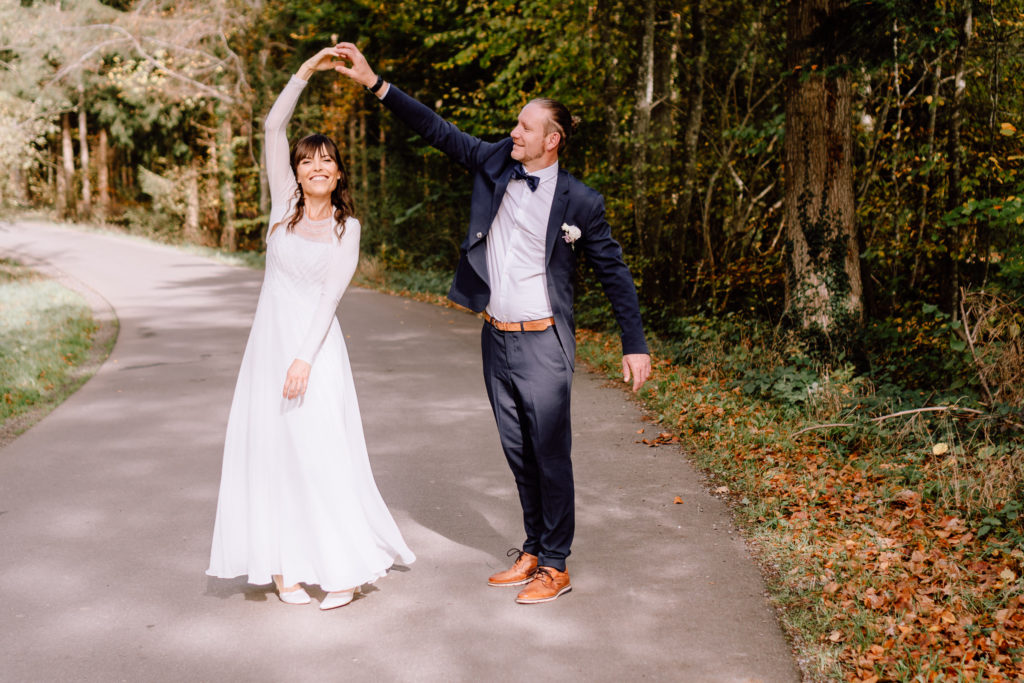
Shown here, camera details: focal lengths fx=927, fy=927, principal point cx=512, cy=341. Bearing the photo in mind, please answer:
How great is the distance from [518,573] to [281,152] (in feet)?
7.87

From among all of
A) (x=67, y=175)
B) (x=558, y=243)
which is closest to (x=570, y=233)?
(x=558, y=243)

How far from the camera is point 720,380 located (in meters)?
9.77

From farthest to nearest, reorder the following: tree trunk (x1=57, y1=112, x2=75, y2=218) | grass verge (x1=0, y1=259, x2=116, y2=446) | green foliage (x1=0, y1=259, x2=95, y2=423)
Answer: tree trunk (x1=57, y1=112, x2=75, y2=218) → green foliage (x1=0, y1=259, x2=95, y2=423) → grass verge (x1=0, y1=259, x2=116, y2=446)

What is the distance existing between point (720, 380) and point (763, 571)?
198 inches

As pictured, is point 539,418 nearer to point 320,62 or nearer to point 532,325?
point 532,325

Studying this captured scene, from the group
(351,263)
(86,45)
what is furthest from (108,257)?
(351,263)

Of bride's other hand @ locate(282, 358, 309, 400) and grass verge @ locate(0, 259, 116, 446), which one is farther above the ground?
bride's other hand @ locate(282, 358, 309, 400)

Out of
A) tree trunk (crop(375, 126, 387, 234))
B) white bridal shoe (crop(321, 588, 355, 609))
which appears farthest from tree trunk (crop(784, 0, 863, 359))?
tree trunk (crop(375, 126, 387, 234))

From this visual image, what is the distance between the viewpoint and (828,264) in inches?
365

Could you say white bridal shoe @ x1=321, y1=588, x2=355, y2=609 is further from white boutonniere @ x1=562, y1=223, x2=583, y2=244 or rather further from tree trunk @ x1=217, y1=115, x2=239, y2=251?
tree trunk @ x1=217, y1=115, x2=239, y2=251

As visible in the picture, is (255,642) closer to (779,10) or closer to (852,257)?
(852,257)

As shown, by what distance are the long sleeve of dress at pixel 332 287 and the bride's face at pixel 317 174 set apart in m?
Answer: 0.20

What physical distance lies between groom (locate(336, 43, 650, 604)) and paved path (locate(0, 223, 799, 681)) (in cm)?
50

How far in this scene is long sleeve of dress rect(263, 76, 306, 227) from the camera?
170 inches
